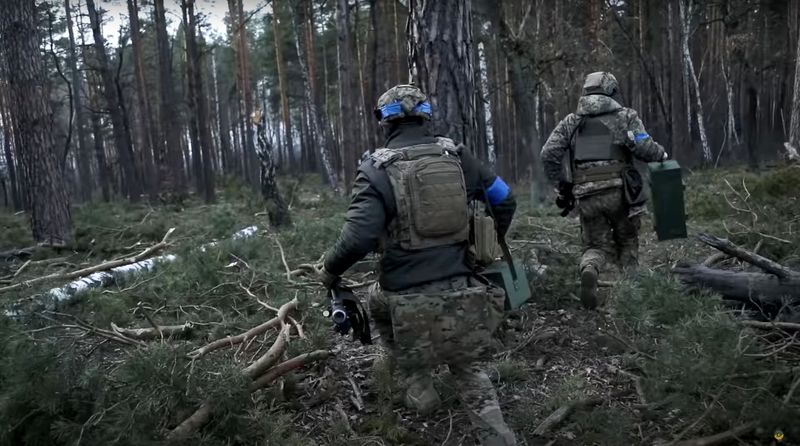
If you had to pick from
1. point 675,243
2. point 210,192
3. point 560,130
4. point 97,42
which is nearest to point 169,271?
point 560,130

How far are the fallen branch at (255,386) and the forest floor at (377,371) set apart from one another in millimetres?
39

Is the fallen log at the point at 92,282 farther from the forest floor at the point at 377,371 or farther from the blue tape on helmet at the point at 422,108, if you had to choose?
the blue tape on helmet at the point at 422,108

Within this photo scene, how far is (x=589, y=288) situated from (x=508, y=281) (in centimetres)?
131

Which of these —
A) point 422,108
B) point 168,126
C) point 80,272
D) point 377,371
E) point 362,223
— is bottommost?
point 377,371

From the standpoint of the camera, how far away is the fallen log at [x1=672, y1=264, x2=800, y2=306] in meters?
3.63

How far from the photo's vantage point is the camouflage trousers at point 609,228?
5.17 metres

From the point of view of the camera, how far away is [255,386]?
3.14 metres

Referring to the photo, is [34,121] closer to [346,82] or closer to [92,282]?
[92,282]

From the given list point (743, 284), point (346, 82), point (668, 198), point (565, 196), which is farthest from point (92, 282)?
point (346, 82)

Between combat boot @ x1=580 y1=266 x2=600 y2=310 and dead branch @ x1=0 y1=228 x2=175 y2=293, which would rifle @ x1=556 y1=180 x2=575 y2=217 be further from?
dead branch @ x1=0 y1=228 x2=175 y2=293

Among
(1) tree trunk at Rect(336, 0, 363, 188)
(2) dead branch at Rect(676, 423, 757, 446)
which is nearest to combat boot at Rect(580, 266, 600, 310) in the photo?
(2) dead branch at Rect(676, 423, 757, 446)

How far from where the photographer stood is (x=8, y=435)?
268 centimetres

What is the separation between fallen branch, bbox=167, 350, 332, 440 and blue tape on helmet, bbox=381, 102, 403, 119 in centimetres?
156

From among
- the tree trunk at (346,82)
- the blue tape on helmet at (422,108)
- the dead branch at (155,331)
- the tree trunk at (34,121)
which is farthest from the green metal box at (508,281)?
the tree trunk at (346,82)
